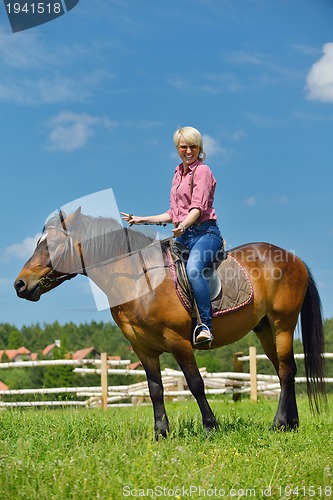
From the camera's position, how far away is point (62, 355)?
49844 mm

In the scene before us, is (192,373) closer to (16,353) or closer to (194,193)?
(194,193)

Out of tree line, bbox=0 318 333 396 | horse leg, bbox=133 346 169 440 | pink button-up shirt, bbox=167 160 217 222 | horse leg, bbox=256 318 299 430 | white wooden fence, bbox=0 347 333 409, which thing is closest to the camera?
pink button-up shirt, bbox=167 160 217 222

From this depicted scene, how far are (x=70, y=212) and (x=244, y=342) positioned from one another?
62742 mm

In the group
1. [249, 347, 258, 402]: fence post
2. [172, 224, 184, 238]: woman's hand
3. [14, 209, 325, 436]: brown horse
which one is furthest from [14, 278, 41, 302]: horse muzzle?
[249, 347, 258, 402]: fence post

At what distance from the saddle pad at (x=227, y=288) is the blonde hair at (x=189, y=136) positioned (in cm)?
114

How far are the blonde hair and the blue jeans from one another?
0.80 meters

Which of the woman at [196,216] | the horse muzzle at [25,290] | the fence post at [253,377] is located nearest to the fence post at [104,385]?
the fence post at [253,377]

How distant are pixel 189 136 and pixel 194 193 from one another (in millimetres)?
586

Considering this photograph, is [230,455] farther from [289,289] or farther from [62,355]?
[62,355]

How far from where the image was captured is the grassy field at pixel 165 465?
3879mm

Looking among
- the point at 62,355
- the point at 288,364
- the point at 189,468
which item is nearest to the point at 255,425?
the point at 288,364

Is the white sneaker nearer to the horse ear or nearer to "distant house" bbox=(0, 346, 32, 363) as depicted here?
the horse ear

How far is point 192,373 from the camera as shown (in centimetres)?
601

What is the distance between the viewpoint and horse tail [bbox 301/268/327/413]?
Answer: 7.23 meters
